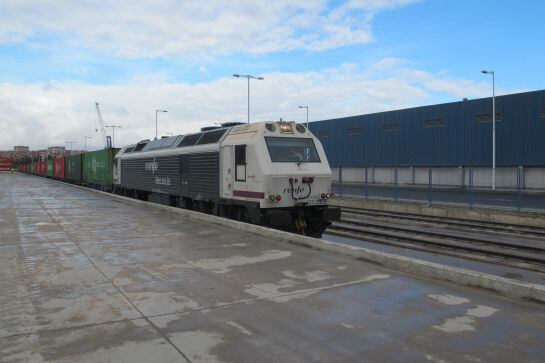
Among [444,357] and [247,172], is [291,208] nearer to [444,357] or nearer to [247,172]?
[247,172]

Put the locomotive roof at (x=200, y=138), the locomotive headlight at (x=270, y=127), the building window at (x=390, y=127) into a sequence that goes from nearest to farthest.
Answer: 1. the locomotive headlight at (x=270, y=127)
2. the locomotive roof at (x=200, y=138)
3. the building window at (x=390, y=127)

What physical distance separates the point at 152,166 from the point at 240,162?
313 inches

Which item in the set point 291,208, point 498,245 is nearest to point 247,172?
point 291,208

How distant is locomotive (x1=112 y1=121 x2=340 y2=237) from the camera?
Result: 12.5 meters

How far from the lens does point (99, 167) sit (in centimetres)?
3275

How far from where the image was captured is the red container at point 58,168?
53125 mm

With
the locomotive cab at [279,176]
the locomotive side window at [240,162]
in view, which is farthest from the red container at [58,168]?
the locomotive side window at [240,162]

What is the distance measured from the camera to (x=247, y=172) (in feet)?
42.5

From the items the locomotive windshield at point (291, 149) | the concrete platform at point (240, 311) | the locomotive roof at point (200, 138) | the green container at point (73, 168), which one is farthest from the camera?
the green container at point (73, 168)

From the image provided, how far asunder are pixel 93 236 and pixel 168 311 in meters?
6.08

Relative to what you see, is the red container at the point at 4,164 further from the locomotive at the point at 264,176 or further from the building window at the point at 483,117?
the locomotive at the point at 264,176

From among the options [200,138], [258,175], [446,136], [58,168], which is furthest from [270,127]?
[58,168]

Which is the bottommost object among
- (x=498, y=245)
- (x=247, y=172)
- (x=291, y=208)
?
(x=498, y=245)

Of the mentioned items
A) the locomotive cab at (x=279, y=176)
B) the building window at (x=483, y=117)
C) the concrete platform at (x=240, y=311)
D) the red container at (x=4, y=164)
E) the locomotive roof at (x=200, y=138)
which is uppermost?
the building window at (x=483, y=117)
